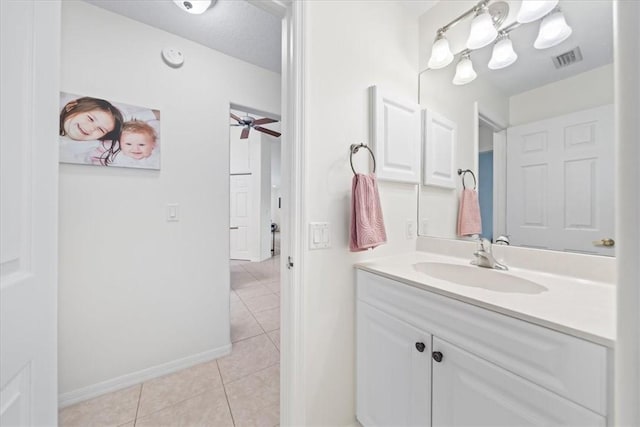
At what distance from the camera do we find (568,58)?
3.28 feet

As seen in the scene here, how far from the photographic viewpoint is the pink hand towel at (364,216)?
3.52 ft

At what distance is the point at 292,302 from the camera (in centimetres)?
104

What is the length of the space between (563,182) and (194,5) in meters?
2.16

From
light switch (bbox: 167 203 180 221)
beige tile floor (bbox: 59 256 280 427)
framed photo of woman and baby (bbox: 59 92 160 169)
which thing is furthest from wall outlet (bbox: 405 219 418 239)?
framed photo of woman and baby (bbox: 59 92 160 169)

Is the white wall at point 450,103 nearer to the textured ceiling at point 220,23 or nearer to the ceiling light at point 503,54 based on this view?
the ceiling light at point 503,54

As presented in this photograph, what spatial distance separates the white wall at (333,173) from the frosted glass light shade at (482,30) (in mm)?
470

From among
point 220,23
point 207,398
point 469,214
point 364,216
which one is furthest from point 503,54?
point 207,398

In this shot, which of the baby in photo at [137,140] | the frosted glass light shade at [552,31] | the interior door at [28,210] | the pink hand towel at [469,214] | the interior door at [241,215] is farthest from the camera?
the interior door at [241,215]

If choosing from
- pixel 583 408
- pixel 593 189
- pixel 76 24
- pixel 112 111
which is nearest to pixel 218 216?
pixel 112 111

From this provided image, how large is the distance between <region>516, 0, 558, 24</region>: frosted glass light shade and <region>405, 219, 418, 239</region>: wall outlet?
107 centimetres

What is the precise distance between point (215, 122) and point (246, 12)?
0.75 meters

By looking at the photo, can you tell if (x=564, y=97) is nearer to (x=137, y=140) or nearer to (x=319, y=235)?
(x=319, y=235)

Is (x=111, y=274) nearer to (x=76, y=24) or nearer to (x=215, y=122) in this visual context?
(x=215, y=122)

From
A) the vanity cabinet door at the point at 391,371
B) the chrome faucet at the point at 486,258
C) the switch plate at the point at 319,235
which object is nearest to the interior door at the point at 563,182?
the chrome faucet at the point at 486,258
